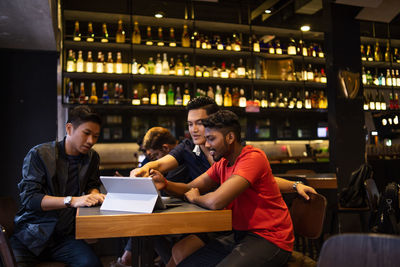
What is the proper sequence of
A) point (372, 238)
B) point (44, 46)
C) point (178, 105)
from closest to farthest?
point (372, 238) < point (44, 46) < point (178, 105)

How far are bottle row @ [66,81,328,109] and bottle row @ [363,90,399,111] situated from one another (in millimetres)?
1084

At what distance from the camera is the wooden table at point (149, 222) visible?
139 cm

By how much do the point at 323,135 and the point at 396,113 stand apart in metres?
1.44

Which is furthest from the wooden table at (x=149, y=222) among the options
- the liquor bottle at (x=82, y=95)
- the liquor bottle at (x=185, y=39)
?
the liquor bottle at (x=185, y=39)

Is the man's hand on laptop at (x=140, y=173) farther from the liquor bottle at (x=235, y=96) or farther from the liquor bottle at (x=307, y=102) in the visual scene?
the liquor bottle at (x=307, y=102)

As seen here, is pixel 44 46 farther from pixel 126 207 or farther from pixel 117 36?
pixel 126 207

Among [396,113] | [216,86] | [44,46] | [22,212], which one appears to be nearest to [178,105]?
[216,86]

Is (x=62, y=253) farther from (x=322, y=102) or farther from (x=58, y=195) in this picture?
(x=322, y=102)

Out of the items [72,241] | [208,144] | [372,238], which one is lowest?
[72,241]

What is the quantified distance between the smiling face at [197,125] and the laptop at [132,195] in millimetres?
696

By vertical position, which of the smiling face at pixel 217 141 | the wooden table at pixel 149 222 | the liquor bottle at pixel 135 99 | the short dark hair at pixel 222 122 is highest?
the liquor bottle at pixel 135 99

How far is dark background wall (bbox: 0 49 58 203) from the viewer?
4039 millimetres

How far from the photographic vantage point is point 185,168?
2455 millimetres

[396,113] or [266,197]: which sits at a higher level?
[396,113]
